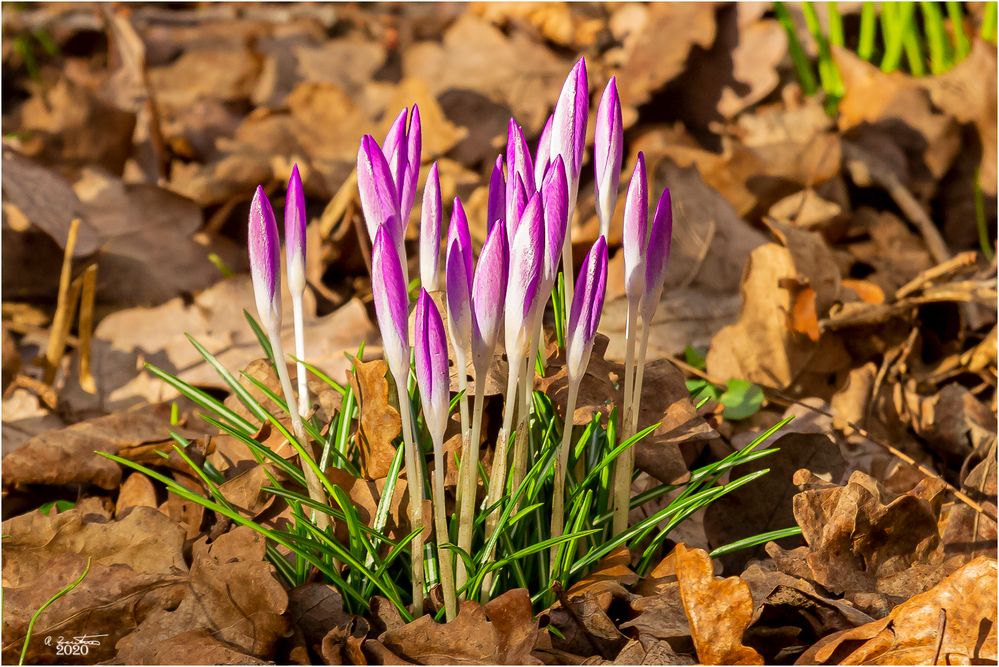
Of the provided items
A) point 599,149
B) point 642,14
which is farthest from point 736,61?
point 599,149

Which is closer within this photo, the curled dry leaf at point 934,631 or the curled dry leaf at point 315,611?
the curled dry leaf at point 934,631

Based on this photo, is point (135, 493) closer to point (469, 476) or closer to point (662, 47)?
point (469, 476)

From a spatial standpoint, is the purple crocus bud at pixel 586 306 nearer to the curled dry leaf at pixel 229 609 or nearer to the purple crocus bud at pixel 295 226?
the purple crocus bud at pixel 295 226

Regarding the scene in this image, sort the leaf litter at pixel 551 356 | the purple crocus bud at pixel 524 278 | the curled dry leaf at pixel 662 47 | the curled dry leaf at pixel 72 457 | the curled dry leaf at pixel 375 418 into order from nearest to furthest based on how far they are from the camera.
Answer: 1. the purple crocus bud at pixel 524 278
2. the leaf litter at pixel 551 356
3. the curled dry leaf at pixel 375 418
4. the curled dry leaf at pixel 72 457
5. the curled dry leaf at pixel 662 47

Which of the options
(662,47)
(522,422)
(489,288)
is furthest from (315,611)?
(662,47)

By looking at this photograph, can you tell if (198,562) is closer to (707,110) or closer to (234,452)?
(234,452)

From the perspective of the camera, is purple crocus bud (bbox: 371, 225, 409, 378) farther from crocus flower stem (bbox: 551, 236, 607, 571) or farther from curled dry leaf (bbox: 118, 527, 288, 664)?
curled dry leaf (bbox: 118, 527, 288, 664)
